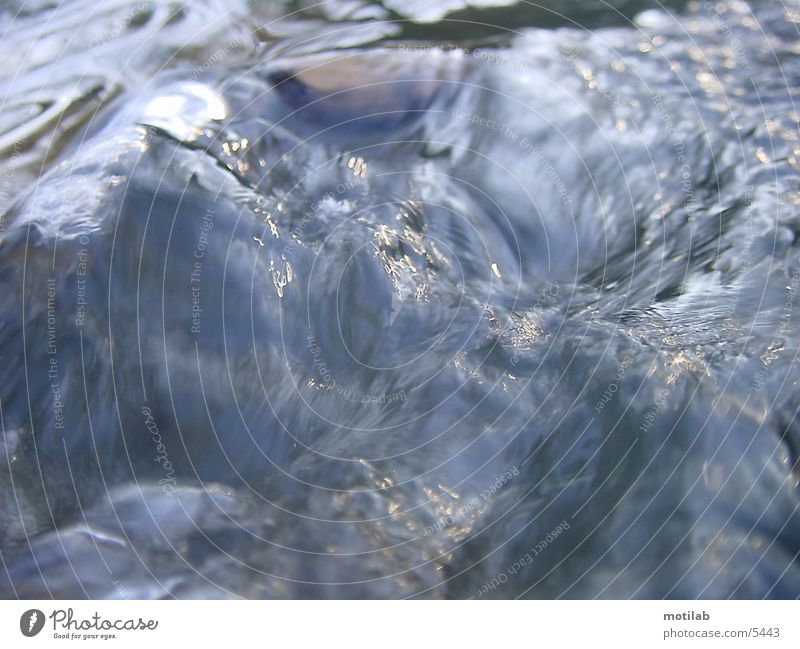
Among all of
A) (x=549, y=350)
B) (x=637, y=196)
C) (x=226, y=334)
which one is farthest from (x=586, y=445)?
(x=226, y=334)

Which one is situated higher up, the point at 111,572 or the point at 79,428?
the point at 79,428
